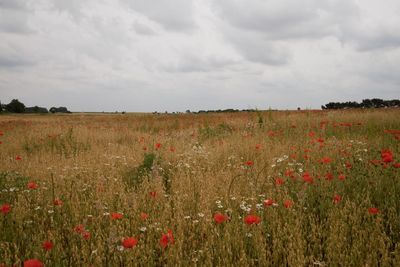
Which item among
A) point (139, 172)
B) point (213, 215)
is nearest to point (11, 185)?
point (139, 172)

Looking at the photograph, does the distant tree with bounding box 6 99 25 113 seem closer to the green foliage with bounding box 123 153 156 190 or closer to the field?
the field

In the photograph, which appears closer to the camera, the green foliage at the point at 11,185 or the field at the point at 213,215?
the field at the point at 213,215

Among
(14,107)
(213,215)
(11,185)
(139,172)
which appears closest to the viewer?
(213,215)

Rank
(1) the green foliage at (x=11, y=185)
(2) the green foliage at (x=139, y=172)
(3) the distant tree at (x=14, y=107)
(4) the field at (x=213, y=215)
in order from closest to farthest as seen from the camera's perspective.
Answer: (4) the field at (x=213, y=215)
(1) the green foliage at (x=11, y=185)
(2) the green foliage at (x=139, y=172)
(3) the distant tree at (x=14, y=107)

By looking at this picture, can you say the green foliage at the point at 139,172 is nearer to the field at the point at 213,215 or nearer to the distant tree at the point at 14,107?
the field at the point at 213,215

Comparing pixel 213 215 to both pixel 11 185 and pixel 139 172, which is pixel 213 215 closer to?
pixel 139 172

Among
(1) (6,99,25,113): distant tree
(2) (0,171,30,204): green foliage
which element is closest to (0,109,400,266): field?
(2) (0,171,30,204): green foliage

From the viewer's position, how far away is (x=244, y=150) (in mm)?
6281

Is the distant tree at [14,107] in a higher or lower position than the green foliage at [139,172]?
higher

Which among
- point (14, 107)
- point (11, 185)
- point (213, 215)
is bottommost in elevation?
point (213, 215)

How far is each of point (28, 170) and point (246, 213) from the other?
4.15 meters


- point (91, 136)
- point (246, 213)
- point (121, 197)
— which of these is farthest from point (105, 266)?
point (91, 136)

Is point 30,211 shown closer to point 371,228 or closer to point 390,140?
point 371,228

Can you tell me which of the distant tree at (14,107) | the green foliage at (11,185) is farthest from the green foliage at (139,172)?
the distant tree at (14,107)
